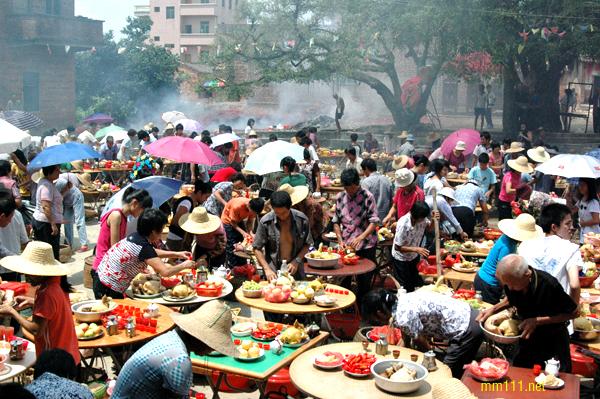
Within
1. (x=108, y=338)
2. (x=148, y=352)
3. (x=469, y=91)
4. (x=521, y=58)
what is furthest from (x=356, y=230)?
(x=469, y=91)

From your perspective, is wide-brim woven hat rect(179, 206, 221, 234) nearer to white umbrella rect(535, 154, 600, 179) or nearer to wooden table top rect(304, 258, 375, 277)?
wooden table top rect(304, 258, 375, 277)

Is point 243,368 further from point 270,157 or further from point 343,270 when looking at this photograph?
point 270,157

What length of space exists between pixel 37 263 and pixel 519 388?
11.5 feet

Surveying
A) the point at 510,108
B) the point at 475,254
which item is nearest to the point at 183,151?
the point at 475,254

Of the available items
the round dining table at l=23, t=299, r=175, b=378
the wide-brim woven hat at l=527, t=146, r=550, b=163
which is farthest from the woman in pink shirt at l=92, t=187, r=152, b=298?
the wide-brim woven hat at l=527, t=146, r=550, b=163

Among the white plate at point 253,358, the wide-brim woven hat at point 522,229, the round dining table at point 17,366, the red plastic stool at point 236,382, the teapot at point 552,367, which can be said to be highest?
the wide-brim woven hat at point 522,229

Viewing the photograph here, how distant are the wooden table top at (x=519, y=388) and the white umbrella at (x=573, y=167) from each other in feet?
20.3

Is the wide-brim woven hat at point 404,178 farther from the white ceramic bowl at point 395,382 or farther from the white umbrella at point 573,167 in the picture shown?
the white ceramic bowl at point 395,382

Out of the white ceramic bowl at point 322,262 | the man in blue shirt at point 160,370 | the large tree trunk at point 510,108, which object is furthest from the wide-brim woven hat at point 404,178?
the large tree trunk at point 510,108

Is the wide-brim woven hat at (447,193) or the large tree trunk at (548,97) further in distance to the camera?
the large tree trunk at (548,97)

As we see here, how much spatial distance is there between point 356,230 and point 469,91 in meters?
34.4

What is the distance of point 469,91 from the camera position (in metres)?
41.4

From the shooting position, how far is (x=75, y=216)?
12523mm

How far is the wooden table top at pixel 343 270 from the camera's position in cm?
780
